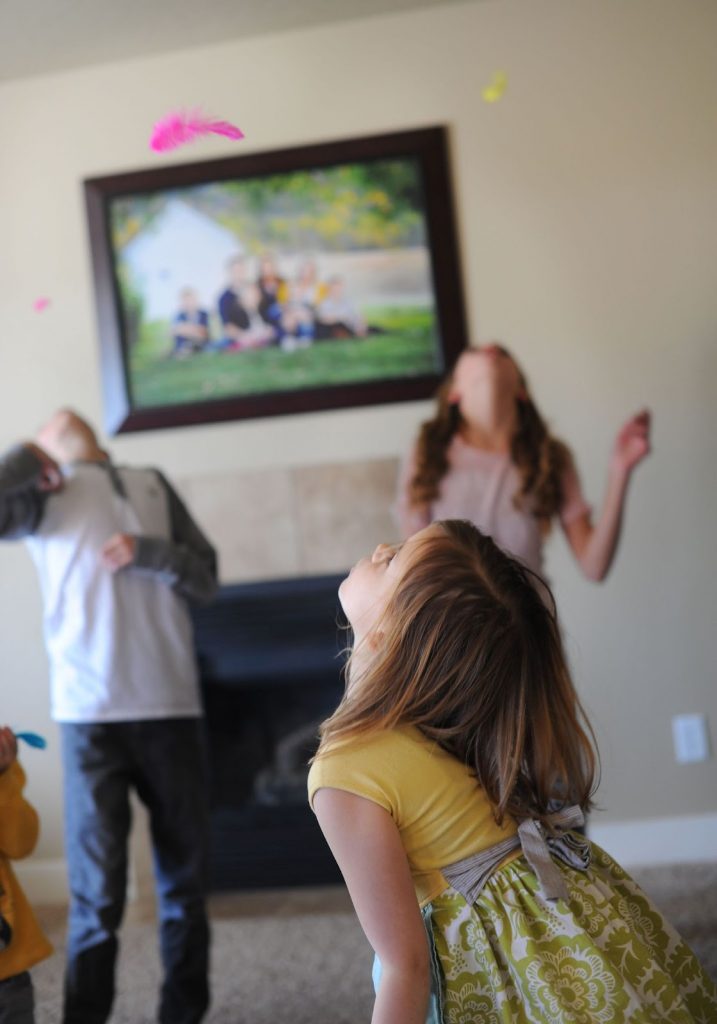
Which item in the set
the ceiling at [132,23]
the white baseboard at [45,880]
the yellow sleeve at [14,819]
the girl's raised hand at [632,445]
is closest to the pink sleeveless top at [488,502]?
the girl's raised hand at [632,445]

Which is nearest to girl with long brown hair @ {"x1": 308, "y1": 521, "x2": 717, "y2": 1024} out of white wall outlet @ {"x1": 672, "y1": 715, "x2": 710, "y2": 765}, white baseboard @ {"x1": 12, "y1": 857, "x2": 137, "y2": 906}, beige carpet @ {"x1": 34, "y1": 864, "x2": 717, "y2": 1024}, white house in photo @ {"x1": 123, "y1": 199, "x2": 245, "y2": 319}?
beige carpet @ {"x1": 34, "y1": 864, "x2": 717, "y2": 1024}

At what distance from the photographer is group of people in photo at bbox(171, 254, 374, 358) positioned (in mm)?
3318

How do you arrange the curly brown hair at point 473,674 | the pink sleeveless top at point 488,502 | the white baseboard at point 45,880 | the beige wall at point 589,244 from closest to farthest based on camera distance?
the curly brown hair at point 473,674
the pink sleeveless top at point 488,502
the beige wall at point 589,244
the white baseboard at point 45,880

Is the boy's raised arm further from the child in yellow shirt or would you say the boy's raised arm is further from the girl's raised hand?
the girl's raised hand

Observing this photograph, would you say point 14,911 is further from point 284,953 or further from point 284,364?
point 284,364

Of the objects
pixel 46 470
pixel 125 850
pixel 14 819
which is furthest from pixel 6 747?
pixel 46 470

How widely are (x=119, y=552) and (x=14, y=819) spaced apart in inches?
20.8

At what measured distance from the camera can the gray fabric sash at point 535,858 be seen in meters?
1.18

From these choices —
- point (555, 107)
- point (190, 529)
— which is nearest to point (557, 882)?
point (190, 529)

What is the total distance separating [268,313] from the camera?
335 centimetres

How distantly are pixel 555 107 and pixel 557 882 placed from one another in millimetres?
2544

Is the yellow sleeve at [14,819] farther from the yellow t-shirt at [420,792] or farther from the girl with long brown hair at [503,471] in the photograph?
the girl with long brown hair at [503,471]

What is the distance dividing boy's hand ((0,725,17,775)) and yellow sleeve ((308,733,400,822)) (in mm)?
662

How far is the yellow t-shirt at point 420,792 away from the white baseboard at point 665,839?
2132 millimetres
